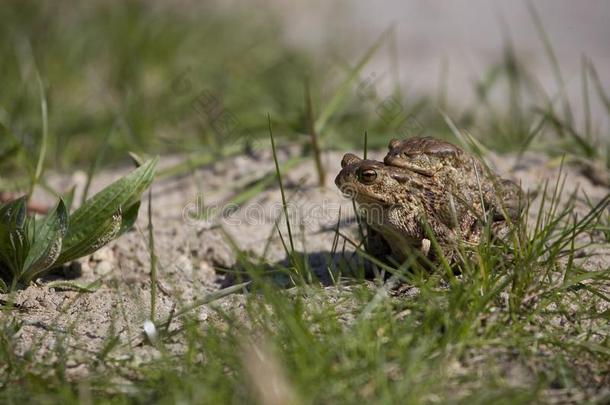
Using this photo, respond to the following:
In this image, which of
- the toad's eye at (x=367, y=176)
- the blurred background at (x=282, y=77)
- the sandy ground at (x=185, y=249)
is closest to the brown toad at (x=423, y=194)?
the toad's eye at (x=367, y=176)

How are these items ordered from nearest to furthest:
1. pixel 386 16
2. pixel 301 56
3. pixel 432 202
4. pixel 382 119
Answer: pixel 432 202 → pixel 382 119 → pixel 301 56 → pixel 386 16

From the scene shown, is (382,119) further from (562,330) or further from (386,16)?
(386,16)

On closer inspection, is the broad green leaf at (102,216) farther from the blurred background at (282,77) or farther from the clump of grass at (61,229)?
the blurred background at (282,77)

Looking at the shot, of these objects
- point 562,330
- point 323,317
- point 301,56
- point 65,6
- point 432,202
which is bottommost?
point 562,330

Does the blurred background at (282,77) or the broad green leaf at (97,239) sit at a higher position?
the blurred background at (282,77)

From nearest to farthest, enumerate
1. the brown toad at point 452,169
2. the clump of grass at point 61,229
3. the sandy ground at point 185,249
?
the sandy ground at point 185,249, the clump of grass at point 61,229, the brown toad at point 452,169

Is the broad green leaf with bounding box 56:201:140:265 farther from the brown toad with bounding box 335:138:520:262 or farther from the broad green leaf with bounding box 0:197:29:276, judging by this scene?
the brown toad with bounding box 335:138:520:262

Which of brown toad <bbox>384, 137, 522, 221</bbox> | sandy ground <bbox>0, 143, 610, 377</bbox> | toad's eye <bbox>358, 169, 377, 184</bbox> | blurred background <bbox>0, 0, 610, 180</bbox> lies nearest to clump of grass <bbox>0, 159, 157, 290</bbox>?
sandy ground <bbox>0, 143, 610, 377</bbox>

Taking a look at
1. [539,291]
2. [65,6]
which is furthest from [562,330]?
[65,6]
